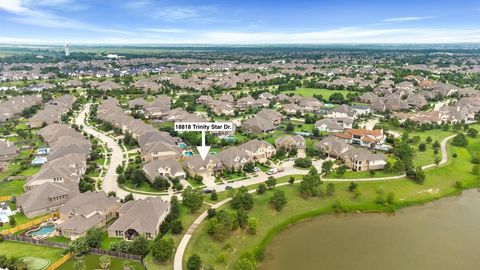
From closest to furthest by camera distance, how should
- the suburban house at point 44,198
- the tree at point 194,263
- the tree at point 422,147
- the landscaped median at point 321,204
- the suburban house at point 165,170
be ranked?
the tree at point 194,263 → the landscaped median at point 321,204 → the suburban house at point 44,198 → the suburban house at point 165,170 → the tree at point 422,147

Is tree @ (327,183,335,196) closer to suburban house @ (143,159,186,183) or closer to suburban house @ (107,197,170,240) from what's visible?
suburban house @ (143,159,186,183)

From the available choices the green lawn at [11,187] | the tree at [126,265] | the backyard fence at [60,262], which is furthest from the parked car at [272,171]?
the green lawn at [11,187]

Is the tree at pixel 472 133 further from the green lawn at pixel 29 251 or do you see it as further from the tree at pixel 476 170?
the green lawn at pixel 29 251

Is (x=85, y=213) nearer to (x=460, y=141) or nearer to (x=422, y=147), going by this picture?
(x=422, y=147)

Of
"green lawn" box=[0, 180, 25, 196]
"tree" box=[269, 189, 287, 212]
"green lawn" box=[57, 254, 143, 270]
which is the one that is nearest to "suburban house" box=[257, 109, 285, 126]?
"tree" box=[269, 189, 287, 212]

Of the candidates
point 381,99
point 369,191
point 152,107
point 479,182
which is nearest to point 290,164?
point 369,191

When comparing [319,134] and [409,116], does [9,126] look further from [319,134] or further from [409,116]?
[409,116]

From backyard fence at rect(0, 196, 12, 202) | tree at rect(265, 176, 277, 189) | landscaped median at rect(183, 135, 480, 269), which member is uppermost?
tree at rect(265, 176, 277, 189)
